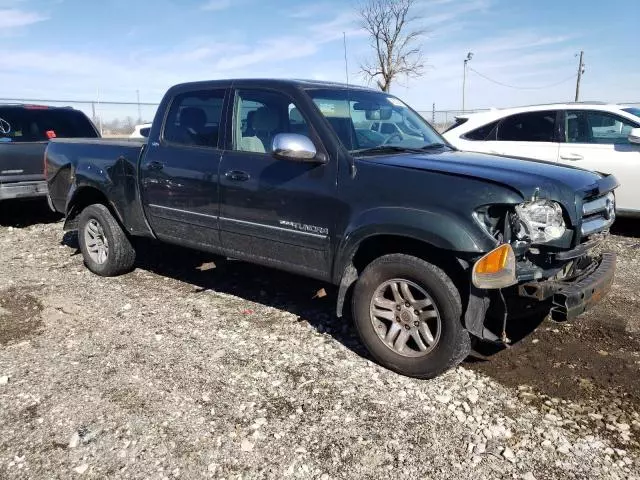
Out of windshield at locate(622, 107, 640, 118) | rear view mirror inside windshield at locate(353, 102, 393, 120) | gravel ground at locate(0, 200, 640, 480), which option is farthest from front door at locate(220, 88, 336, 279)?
windshield at locate(622, 107, 640, 118)

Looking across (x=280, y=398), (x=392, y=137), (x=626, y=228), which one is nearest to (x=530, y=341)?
(x=392, y=137)

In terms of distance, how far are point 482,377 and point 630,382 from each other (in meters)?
0.92

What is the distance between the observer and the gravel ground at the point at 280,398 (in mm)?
2715

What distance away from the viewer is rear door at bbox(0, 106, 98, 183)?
7735mm

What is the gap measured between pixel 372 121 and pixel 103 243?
3.24 meters

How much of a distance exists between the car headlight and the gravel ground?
99 cm

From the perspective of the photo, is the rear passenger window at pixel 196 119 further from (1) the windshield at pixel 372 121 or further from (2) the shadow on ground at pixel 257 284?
(2) the shadow on ground at pixel 257 284

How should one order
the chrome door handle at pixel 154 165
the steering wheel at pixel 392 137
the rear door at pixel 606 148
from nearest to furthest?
the steering wheel at pixel 392 137 → the chrome door handle at pixel 154 165 → the rear door at pixel 606 148

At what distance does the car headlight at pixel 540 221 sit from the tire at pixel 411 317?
54cm

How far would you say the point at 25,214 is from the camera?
365 inches

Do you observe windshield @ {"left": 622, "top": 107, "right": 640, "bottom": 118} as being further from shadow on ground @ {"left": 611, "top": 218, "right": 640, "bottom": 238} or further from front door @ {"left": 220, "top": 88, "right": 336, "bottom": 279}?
front door @ {"left": 220, "top": 88, "right": 336, "bottom": 279}

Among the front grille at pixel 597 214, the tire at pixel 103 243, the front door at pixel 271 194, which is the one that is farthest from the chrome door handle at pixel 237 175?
the front grille at pixel 597 214

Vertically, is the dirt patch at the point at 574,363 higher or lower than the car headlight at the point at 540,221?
lower

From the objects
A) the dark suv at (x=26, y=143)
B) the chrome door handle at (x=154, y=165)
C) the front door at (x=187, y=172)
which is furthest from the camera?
the dark suv at (x=26, y=143)
